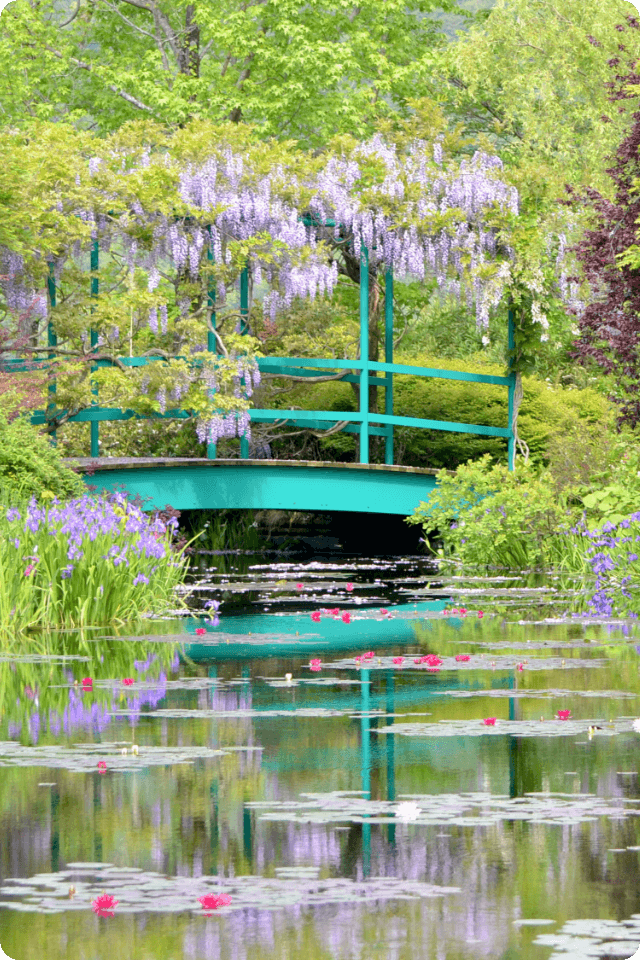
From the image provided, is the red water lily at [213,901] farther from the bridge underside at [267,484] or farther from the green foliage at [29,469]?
the bridge underside at [267,484]

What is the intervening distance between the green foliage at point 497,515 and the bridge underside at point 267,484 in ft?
6.43

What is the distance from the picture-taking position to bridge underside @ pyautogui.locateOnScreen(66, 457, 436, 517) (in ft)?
66.8

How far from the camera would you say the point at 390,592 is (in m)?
15.4

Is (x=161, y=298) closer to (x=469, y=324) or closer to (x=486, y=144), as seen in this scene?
(x=486, y=144)

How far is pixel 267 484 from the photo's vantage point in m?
20.5

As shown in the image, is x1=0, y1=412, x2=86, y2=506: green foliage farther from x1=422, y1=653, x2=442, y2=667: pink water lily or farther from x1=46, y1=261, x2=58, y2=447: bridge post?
x1=422, y1=653, x2=442, y2=667: pink water lily

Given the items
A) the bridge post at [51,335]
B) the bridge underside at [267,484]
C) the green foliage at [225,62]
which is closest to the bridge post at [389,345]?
the bridge underside at [267,484]

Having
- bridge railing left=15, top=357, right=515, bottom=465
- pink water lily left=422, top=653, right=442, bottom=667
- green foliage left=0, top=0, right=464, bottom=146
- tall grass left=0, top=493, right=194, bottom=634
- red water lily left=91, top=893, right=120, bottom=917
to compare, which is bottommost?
red water lily left=91, top=893, right=120, bottom=917

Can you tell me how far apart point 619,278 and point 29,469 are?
7.09 meters

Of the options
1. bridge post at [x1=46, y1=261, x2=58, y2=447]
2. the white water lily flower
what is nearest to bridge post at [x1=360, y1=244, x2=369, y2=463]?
bridge post at [x1=46, y1=261, x2=58, y2=447]

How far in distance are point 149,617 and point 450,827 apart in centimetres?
731

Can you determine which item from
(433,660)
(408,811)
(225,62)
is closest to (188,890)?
(408,811)

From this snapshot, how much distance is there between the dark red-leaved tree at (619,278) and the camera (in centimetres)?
1712

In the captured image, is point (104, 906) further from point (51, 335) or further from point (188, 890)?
point (51, 335)
